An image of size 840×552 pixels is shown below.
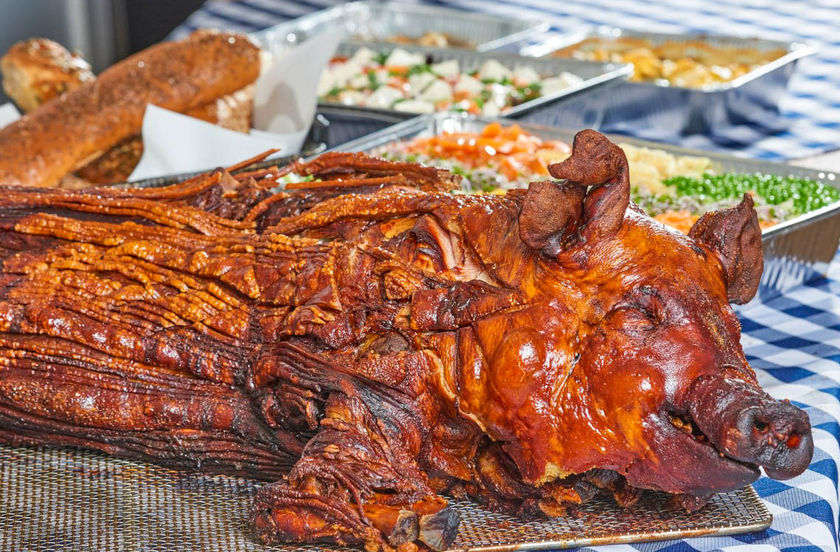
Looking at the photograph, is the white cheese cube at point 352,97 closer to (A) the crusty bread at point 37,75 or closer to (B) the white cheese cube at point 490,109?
(B) the white cheese cube at point 490,109

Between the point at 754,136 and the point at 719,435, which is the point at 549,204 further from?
the point at 754,136

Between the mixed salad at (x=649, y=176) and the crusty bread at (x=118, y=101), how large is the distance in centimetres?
71

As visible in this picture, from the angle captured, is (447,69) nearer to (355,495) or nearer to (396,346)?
(396,346)

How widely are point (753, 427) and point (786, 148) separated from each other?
3.21 metres

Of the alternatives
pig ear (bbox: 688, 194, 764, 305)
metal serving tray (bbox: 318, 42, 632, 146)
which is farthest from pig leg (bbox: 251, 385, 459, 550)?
metal serving tray (bbox: 318, 42, 632, 146)

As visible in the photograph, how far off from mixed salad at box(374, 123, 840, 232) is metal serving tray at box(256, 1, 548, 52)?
2.19 m

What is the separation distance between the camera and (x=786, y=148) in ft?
14.8

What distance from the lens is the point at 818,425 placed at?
2268 millimetres

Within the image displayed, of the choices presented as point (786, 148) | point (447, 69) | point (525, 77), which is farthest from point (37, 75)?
point (786, 148)

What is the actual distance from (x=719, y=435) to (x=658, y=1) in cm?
595

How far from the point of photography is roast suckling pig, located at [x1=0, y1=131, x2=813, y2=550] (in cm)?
168

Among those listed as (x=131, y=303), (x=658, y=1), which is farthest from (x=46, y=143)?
(x=658, y=1)

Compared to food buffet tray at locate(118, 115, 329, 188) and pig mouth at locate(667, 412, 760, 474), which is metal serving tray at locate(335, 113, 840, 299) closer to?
food buffet tray at locate(118, 115, 329, 188)

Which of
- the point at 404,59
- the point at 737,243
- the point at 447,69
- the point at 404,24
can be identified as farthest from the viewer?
the point at 404,24
